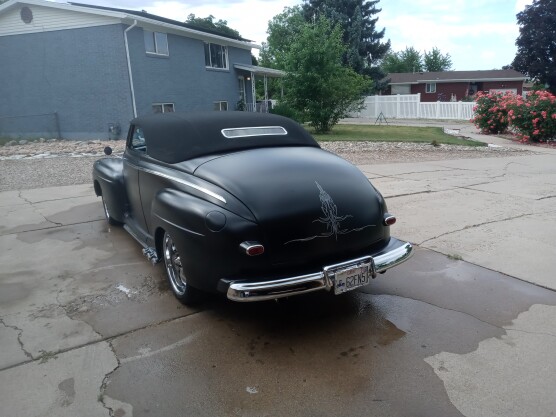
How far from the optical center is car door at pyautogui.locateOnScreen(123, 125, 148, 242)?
182 inches

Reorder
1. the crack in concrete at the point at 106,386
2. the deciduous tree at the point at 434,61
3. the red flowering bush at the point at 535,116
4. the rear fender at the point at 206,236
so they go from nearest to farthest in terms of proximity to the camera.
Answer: the crack in concrete at the point at 106,386 < the rear fender at the point at 206,236 < the red flowering bush at the point at 535,116 < the deciduous tree at the point at 434,61

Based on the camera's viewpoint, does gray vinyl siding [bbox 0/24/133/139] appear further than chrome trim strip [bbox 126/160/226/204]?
Yes

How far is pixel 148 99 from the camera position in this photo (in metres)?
18.6

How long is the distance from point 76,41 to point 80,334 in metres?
17.9

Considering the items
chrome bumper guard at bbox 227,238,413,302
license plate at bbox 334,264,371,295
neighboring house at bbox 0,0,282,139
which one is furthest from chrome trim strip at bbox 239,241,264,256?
neighboring house at bbox 0,0,282,139

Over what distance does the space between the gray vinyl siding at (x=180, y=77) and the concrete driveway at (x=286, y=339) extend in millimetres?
14182

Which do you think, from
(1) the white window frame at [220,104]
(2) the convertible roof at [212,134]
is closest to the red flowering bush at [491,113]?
(1) the white window frame at [220,104]

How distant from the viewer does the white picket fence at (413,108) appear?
32188 millimetres

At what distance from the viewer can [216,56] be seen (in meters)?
22.9

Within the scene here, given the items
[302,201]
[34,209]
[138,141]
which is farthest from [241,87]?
[302,201]

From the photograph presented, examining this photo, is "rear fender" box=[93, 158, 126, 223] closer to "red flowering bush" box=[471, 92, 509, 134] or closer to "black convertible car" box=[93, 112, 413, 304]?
"black convertible car" box=[93, 112, 413, 304]

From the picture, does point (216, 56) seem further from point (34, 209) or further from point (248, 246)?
point (248, 246)

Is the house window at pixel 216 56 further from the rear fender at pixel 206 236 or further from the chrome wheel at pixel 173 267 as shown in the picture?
the rear fender at pixel 206 236

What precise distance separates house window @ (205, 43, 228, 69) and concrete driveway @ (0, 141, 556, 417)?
1850 cm
